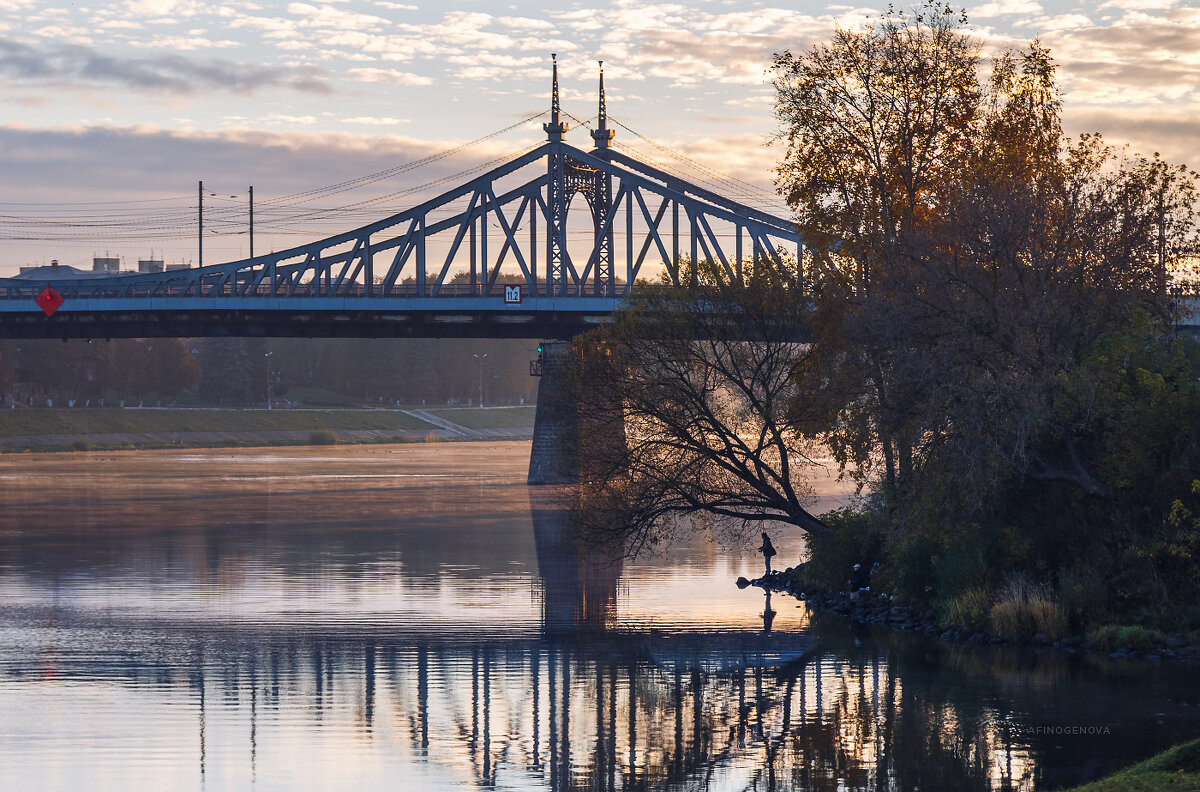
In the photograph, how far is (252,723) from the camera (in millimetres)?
23297

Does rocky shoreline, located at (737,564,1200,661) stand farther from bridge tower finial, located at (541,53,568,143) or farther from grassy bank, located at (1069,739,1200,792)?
bridge tower finial, located at (541,53,568,143)

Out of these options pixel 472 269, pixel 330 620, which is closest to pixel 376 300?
pixel 472 269

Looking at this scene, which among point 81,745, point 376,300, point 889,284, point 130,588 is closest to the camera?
point 81,745

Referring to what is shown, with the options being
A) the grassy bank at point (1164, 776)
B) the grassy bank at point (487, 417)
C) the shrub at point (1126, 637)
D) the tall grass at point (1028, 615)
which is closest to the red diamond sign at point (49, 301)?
the tall grass at point (1028, 615)

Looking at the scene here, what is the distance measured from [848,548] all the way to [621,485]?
6.35m

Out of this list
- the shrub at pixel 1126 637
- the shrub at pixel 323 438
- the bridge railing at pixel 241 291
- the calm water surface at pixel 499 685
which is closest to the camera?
the calm water surface at pixel 499 685

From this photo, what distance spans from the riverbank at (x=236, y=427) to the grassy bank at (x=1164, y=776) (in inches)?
4625

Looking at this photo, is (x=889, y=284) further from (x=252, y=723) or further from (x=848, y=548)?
(x=252, y=723)

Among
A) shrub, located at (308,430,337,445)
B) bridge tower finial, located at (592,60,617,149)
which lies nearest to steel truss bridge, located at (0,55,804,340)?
bridge tower finial, located at (592,60,617,149)

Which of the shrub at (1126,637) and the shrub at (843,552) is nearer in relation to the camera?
the shrub at (1126,637)

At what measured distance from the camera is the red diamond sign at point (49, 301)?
8656 cm

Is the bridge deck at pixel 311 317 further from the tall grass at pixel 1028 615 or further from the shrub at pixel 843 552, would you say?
the tall grass at pixel 1028 615

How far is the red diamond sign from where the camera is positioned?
8656cm

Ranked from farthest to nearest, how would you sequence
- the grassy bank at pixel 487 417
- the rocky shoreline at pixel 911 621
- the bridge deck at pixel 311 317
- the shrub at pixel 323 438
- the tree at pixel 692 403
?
1. the grassy bank at pixel 487 417
2. the shrub at pixel 323 438
3. the bridge deck at pixel 311 317
4. the tree at pixel 692 403
5. the rocky shoreline at pixel 911 621
